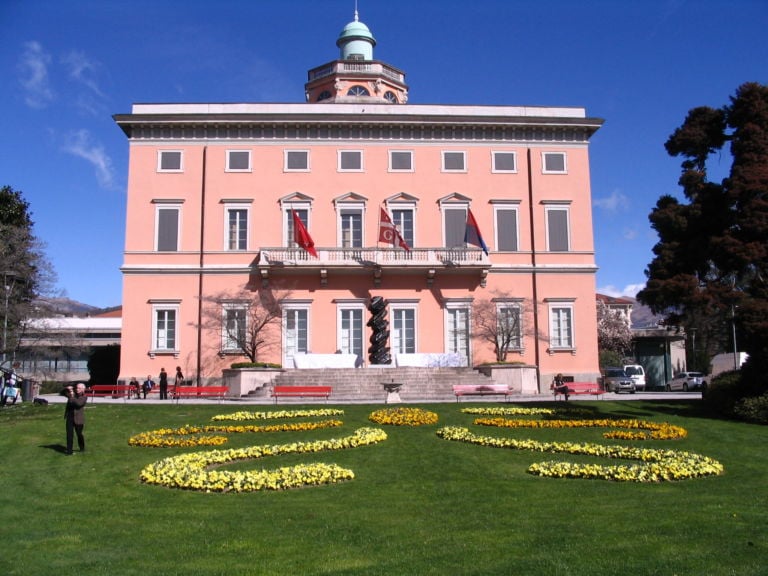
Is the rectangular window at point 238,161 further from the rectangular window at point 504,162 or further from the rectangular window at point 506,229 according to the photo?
the rectangular window at point 506,229

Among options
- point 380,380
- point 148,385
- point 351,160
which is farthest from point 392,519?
point 351,160

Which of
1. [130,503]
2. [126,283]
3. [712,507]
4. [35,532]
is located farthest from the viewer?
[126,283]

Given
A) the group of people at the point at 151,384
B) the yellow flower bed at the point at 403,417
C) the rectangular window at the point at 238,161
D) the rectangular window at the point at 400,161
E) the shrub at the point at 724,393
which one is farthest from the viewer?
the rectangular window at the point at 400,161

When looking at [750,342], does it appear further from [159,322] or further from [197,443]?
[159,322]

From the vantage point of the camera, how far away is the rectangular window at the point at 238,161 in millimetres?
36062

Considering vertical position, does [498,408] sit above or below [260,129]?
below

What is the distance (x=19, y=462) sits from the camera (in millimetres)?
14000

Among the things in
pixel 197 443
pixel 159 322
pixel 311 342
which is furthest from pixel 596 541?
pixel 159 322

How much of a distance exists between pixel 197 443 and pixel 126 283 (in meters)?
21.2

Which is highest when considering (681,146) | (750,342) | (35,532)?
(681,146)

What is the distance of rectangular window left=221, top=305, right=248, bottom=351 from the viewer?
34250 millimetres

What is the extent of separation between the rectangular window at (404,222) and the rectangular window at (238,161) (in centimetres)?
805

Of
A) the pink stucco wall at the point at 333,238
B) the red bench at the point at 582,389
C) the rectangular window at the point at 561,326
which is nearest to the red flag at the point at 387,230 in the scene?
the pink stucco wall at the point at 333,238

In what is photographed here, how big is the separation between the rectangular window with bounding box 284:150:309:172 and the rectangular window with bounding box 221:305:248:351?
25.4ft
